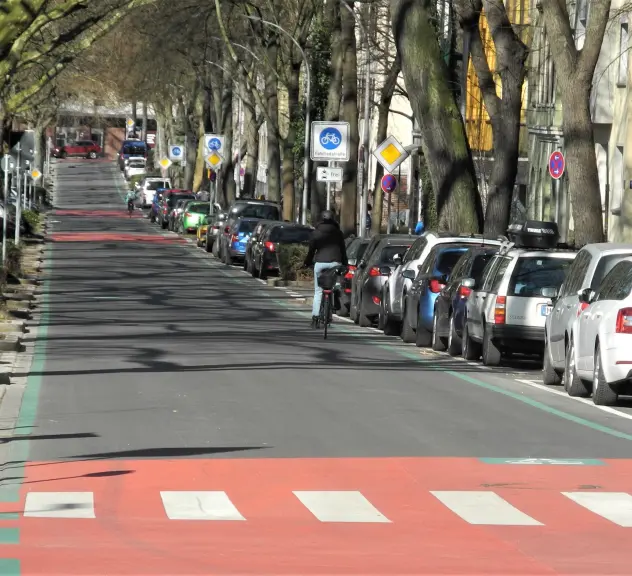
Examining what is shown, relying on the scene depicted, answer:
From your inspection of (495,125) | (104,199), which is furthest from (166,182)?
(495,125)

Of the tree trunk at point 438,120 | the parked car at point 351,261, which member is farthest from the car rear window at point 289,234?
the tree trunk at point 438,120

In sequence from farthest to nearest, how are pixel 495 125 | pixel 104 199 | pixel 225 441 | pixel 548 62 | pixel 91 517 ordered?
pixel 104 199, pixel 548 62, pixel 495 125, pixel 225 441, pixel 91 517

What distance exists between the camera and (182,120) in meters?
99.2

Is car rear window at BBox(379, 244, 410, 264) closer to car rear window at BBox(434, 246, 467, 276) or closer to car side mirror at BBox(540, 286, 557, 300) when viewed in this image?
car rear window at BBox(434, 246, 467, 276)

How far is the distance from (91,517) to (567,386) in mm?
9453

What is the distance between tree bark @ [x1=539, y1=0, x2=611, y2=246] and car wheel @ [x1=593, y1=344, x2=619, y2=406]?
9058 mm

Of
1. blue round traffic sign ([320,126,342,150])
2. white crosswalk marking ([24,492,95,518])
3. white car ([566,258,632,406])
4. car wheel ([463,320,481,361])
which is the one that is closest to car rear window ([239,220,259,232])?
blue round traffic sign ([320,126,342,150])

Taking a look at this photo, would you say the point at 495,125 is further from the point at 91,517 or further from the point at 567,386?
the point at 91,517

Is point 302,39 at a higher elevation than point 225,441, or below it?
higher

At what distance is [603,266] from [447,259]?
25.2 feet

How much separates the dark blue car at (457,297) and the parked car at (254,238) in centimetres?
2121

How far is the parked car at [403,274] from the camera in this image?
87.0 feet

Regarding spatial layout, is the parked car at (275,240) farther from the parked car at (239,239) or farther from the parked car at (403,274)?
the parked car at (403,274)

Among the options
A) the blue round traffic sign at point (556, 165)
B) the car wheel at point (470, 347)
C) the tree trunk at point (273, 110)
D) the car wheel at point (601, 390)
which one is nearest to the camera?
the car wheel at point (601, 390)
